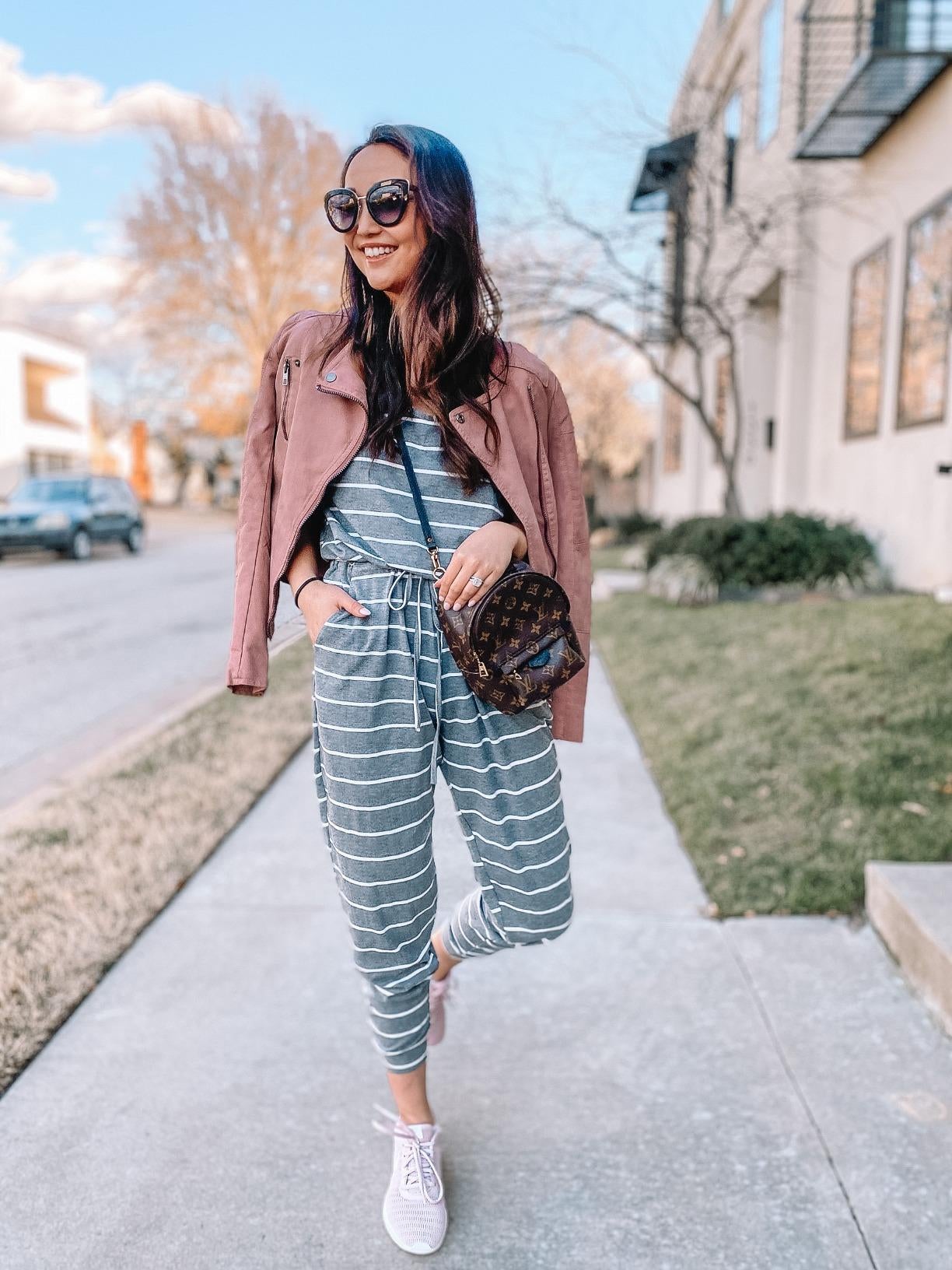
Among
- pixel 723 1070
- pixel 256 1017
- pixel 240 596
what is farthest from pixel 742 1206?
pixel 240 596

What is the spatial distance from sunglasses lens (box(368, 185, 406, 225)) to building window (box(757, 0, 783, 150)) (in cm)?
1251

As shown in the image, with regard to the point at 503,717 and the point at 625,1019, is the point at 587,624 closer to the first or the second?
the point at 503,717

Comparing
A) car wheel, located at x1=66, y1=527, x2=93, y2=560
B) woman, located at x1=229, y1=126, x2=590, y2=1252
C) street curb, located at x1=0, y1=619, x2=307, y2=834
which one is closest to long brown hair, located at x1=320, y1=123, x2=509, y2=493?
woman, located at x1=229, y1=126, x2=590, y2=1252

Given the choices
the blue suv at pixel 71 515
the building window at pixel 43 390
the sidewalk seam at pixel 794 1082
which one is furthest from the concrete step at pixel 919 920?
the building window at pixel 43 390

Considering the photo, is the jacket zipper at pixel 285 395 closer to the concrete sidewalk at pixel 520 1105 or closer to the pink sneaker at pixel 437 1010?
the concrete sidewalk at pixel 520 1105

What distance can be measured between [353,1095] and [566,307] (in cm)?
1058

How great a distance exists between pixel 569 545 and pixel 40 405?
4162 centimetres

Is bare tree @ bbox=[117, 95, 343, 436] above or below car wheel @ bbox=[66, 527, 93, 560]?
above

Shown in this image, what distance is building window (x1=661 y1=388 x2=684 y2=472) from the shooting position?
2111 cm

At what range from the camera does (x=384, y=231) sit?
1.76 metres

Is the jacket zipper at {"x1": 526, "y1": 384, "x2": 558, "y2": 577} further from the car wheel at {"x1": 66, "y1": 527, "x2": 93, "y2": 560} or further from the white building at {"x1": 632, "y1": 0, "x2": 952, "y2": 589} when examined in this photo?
the car wheel at {"x1": 66, "y1": 527, "x2": 93, "y2": 560}

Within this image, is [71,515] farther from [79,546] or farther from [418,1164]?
[418,1164]

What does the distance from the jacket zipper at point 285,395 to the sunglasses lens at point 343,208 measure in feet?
0.84

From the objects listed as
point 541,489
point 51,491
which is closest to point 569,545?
point 541,489
